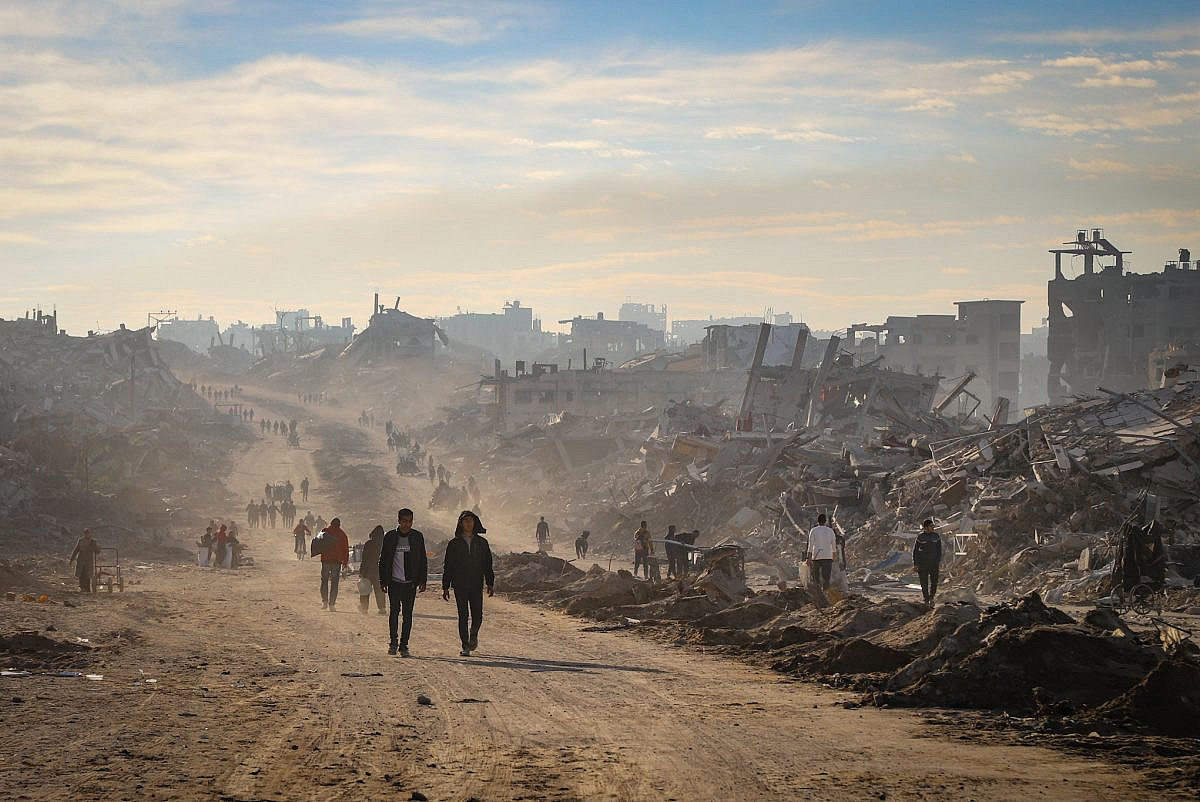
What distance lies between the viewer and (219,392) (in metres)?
126

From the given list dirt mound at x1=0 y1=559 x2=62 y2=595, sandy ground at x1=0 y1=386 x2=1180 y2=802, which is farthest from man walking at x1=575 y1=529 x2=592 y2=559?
sandy ground at x1=0 y1=386 x2=1180 y2=802

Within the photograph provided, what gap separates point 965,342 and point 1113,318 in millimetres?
17147

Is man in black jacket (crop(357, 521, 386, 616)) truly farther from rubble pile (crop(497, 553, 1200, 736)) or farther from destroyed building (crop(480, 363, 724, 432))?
destroyed building (crop(480, 363, 724, 432))

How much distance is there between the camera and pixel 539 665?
12461 millimetres

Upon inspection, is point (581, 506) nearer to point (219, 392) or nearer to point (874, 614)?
point (874, 614)

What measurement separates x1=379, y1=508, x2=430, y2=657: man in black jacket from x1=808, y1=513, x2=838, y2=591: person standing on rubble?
6.98 meters

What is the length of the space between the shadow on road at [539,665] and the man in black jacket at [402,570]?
75 cm

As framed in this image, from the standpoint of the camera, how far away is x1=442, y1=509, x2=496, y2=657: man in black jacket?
508 inches

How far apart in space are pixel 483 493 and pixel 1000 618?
2007 inches

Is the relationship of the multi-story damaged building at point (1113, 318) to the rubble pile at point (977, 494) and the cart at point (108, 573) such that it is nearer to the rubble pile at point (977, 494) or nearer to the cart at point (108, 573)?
the rubble pile at point (977, 494)

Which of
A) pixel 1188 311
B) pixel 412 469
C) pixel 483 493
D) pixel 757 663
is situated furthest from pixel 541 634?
pixel 1188 311

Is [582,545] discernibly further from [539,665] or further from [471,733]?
[471,733]

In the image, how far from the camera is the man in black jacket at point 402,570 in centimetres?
1330

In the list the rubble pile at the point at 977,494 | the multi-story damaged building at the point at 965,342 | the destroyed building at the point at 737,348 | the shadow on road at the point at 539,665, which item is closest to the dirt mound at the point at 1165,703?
the shadow on road at the point at 539,665
